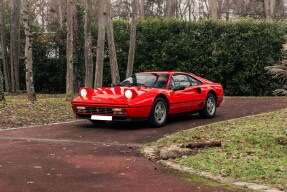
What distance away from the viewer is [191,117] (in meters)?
13.5

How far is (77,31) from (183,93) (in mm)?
13212

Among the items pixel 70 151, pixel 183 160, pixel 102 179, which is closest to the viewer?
pixel 102 179

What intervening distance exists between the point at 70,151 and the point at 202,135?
311 centimetres

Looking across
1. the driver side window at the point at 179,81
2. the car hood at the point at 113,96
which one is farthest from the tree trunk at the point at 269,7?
the car hood at the point at 113,96

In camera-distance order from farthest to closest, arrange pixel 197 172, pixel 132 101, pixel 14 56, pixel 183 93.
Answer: pixel 14 56
pixel 183 93
pixel 132 101
pixel 197 172

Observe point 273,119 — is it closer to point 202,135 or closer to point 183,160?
point 202,135

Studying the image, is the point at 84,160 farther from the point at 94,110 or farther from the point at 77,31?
the point at 77,31

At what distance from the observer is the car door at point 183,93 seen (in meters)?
11.6

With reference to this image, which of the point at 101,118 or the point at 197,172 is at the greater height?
the point at 101,118

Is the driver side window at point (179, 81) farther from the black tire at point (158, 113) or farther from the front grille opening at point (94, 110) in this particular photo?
the front grille opening at point (94, 110)

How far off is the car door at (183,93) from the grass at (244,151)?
104 centimetres

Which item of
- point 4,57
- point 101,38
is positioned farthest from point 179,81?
point 4,57

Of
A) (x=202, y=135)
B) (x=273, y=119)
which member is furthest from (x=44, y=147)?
(x=273, y=119)

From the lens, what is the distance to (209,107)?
13.1 metres
